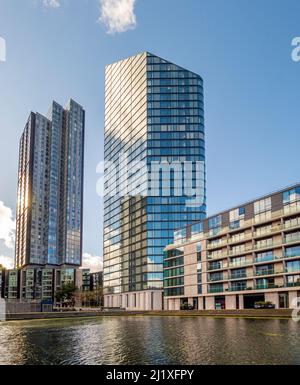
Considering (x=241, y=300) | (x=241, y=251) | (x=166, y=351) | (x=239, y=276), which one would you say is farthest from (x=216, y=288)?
(x=166, y=351)

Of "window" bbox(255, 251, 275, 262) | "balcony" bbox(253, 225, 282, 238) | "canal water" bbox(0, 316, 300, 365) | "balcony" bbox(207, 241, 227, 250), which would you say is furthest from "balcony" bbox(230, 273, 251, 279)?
"canal water" bbox(0, 316, 300, 365)

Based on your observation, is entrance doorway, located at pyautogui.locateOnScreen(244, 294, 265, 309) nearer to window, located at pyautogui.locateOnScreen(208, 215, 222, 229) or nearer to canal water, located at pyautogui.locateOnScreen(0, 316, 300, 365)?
window, located at pyautogui.locateOnScreen(208, 215, 222, 229)

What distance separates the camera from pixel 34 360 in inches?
1076

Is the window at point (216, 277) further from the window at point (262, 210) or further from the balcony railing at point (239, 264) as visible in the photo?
the window at point (262, 210)

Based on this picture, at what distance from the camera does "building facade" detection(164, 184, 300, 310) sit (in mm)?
86625

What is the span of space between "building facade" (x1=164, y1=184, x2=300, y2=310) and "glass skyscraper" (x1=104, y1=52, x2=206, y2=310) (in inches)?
1122

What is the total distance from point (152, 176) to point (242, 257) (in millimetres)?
70177

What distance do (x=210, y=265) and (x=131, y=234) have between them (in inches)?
2563

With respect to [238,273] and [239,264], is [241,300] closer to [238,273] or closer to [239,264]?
[238,273]

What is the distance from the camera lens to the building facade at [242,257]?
284ft

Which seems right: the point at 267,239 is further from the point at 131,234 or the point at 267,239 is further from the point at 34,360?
the point at 131,234

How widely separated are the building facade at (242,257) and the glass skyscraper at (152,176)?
28.5 meters
